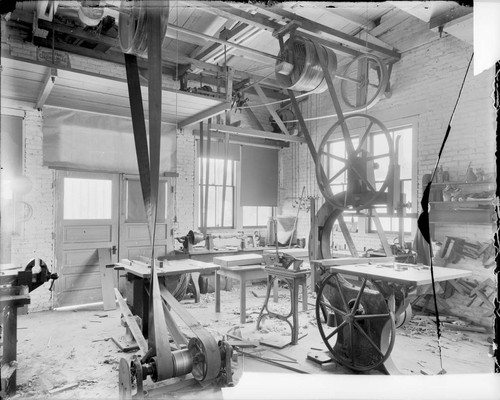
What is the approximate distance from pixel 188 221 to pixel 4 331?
13.1 ft

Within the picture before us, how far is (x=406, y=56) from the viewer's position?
19.0 feet

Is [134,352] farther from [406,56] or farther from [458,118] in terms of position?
[406,56]

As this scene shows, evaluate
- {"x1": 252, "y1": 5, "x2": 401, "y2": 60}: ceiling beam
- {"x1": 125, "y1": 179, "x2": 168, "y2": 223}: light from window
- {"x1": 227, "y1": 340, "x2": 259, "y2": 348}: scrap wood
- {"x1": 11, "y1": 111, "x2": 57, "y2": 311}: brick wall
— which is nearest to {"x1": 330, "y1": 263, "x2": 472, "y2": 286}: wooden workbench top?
{"x1": 227, "y1": 340, "x2": 259, "y2": 348}: scrap wood

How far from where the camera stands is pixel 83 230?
5.63 metres

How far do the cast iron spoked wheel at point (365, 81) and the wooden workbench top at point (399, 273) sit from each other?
Result: 2315mm

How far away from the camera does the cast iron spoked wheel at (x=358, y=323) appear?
310 cm

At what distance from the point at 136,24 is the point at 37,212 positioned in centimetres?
457

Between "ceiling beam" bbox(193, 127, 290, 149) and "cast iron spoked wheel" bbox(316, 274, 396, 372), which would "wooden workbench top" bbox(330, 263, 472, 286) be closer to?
"cast iron spoked wheel" bbox(316, 274, 396, 372)

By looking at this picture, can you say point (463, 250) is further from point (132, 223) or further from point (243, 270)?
point (132, 223)

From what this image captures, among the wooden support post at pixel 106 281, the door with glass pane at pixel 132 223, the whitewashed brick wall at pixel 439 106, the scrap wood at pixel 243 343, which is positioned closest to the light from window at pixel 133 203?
the door with glass pane at pixel 132 223

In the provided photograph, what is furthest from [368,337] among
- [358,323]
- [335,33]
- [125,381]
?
[335,33]

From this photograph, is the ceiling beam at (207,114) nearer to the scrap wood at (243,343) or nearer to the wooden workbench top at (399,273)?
the wooden workbench top at (399,273)

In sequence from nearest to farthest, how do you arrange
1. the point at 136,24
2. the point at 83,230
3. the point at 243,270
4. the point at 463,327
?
the point at 136,24
the point at 463,327
the point at 243,270
the point at 83,230

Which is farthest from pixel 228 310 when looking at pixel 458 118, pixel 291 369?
pixel 458 118
